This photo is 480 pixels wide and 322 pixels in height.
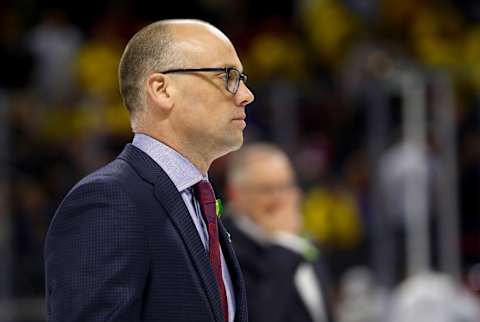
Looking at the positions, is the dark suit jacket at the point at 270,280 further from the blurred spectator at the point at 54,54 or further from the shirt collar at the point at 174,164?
the blurred spectator at the point at 54,54

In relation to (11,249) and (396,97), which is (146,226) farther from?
(396,97)

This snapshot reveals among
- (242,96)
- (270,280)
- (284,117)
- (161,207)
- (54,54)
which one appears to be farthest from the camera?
(54,54)

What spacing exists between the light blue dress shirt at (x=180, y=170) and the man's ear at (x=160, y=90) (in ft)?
0.32

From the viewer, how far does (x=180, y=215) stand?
8.41ft

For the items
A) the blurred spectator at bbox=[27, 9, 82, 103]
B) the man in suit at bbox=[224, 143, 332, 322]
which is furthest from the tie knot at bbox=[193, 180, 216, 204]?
the blurred spectator at bbox=[27, 9, 82, 103]

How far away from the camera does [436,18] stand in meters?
11.0

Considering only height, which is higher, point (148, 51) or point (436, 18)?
point (148, 51)


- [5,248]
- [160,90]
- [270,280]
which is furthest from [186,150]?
[5,248]

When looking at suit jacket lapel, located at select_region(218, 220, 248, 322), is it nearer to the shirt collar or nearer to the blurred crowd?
the shirt collar

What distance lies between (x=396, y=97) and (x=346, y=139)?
1.07m

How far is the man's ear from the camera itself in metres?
2.60

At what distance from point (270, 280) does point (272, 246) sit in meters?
0.15

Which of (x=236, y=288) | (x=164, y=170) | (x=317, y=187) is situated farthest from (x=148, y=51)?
(x=317, y=187)

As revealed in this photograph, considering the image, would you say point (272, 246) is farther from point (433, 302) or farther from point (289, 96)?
point (289, 96)
